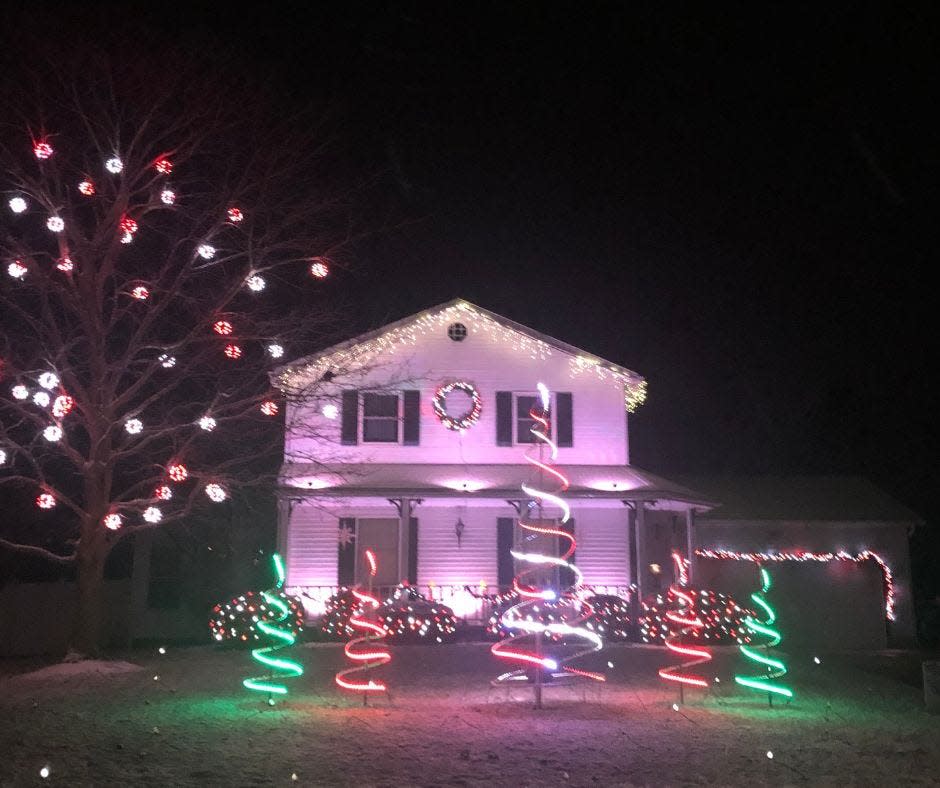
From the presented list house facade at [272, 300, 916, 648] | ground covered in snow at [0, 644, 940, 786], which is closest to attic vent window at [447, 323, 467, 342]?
house facade at [272, 300, 916, 648]

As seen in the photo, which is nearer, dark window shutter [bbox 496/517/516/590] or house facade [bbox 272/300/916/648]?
house facade [bbox 272/300/916/648]

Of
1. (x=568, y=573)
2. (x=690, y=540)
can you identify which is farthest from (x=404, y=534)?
(x=690, y=540)

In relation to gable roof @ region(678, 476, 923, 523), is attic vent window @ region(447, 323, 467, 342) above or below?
above

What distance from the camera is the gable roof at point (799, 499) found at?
87.4 feet

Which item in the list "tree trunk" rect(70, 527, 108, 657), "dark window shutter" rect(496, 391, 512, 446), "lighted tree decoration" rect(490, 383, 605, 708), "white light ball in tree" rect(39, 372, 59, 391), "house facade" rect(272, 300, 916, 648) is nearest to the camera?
"lighted tree decoration" rect(490, 383, 605, 708)

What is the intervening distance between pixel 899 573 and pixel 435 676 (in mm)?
16011

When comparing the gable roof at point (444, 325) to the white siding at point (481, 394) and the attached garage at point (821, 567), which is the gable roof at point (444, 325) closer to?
the white siding at point (481, 394)

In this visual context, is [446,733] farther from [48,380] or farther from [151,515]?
[48,380]

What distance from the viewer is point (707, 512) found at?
26219 mm

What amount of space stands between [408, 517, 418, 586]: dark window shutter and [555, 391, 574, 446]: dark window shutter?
3948 mm

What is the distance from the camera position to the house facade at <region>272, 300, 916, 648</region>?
2303 centimetres

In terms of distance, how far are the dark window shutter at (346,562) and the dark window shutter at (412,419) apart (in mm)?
2364

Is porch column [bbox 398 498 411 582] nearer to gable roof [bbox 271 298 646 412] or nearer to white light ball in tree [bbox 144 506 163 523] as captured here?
gable roof [bbox 271 298 646 412]

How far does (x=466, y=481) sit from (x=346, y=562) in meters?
3.42
